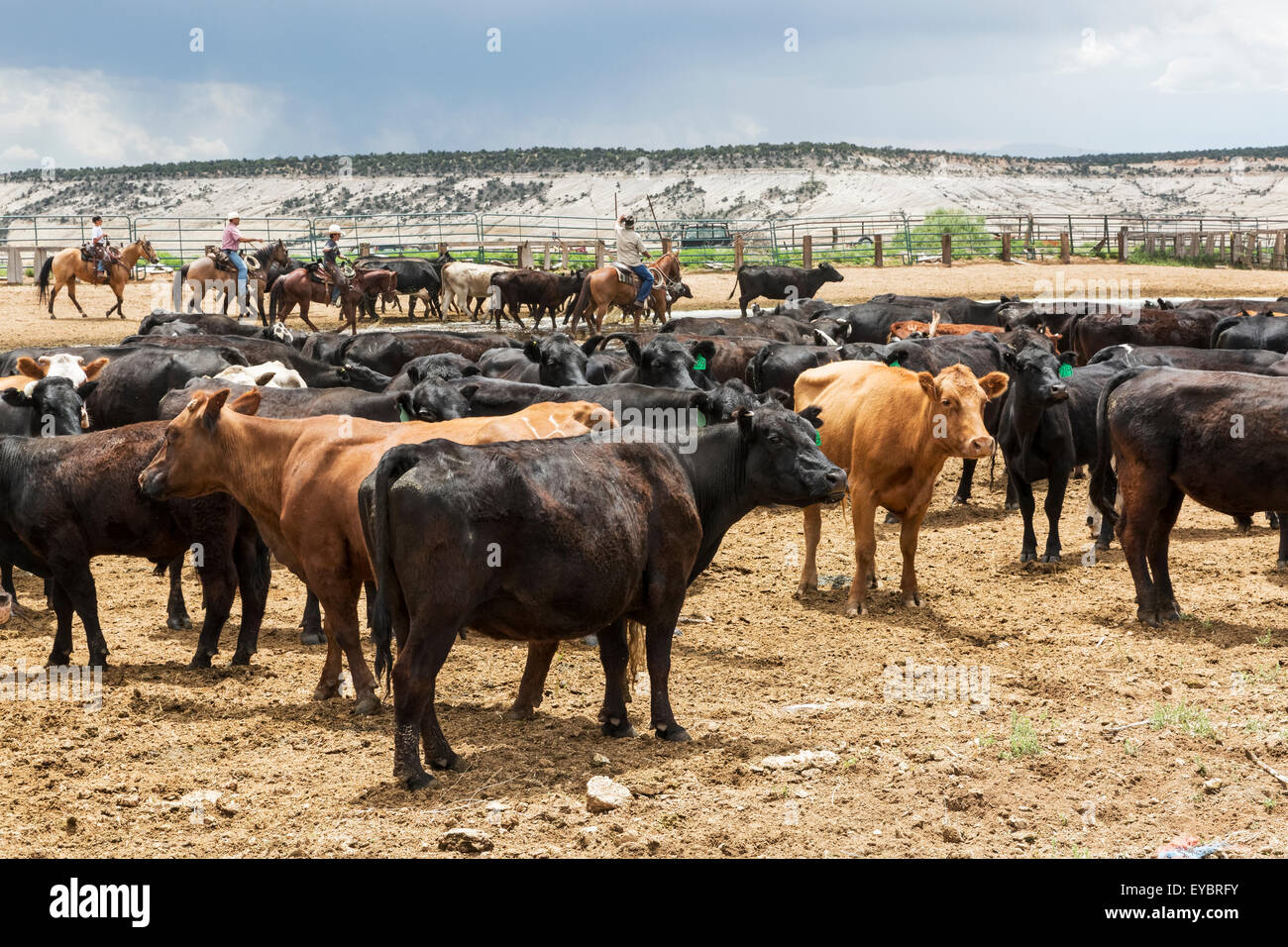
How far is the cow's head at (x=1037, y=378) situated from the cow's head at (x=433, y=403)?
13.9ft

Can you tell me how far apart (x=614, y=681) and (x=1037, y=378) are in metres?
5.30

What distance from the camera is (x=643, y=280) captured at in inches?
934

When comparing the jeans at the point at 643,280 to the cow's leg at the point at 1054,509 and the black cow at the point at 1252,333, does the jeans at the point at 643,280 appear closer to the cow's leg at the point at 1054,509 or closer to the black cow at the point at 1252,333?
the black cow at the point at 1252,333

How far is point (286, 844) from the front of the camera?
15.3 feet

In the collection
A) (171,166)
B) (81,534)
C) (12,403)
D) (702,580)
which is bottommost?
(702,580)

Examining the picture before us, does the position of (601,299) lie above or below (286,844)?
above

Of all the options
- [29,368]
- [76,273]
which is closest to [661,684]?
[29,368]

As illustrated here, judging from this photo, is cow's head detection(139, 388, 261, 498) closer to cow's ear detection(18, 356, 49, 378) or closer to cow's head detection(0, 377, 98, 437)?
cow's head detection(0, 377, 98, 437)

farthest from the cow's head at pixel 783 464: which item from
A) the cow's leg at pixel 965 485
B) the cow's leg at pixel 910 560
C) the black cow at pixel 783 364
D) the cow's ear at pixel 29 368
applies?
the black cow at pixel 783 364

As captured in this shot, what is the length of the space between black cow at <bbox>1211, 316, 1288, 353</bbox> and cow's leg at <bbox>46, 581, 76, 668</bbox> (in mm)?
12645

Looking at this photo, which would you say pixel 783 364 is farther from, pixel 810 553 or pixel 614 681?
pixel 614 681

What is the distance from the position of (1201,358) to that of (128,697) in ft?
32.1
